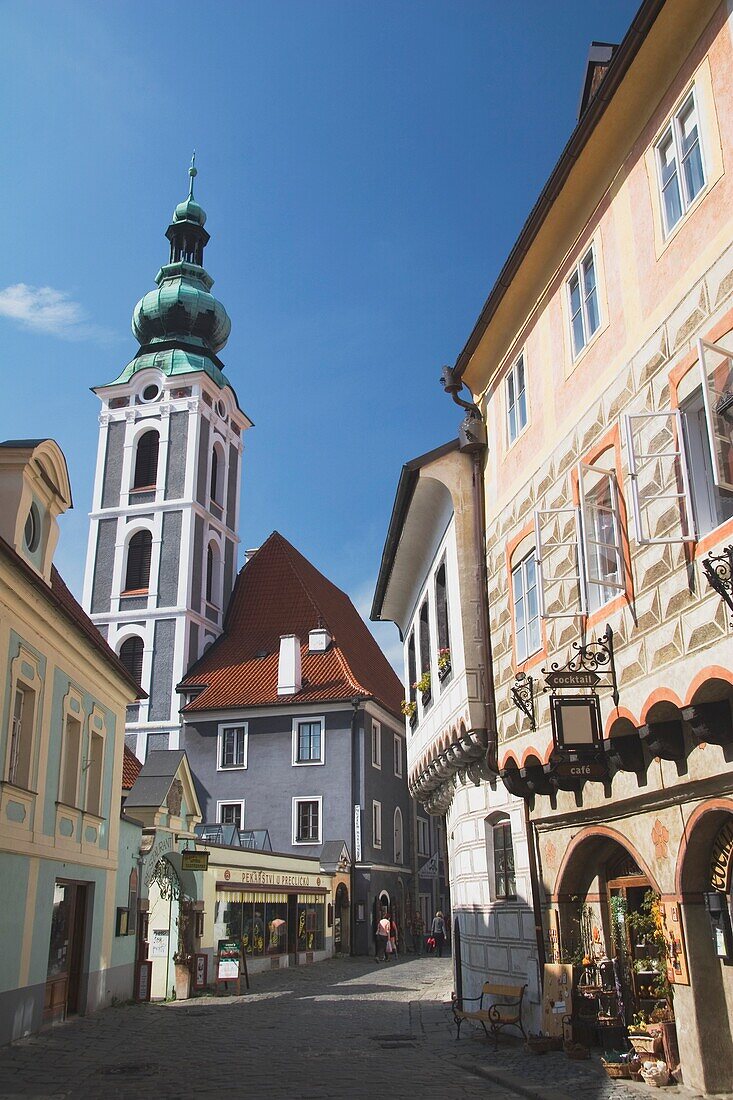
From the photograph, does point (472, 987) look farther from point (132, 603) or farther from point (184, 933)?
point (132, 603)

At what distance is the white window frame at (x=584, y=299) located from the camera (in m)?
11.4

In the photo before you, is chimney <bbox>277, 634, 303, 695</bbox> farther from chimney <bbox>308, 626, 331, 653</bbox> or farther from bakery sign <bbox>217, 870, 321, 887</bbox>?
bakery sign <bbox>217, 870, 321, 887</bbox>

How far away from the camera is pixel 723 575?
780 centimetres

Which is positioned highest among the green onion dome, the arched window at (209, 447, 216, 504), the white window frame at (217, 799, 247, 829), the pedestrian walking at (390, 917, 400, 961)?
the green onion dome

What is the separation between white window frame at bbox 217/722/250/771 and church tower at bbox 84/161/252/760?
2061mm

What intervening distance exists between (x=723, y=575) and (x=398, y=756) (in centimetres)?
3876

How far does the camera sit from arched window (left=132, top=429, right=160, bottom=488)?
48594 millimetres

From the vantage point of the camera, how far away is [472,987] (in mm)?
16016

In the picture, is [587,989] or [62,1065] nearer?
[587,989]

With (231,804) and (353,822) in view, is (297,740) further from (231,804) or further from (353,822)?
(353,822)

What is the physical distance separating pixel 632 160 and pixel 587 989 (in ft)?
29.9

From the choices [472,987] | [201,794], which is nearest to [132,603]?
[201,794]

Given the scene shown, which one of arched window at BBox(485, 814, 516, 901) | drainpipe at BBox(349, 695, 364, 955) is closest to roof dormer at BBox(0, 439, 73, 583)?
arched window at BBox(485, 814, 516, 901)

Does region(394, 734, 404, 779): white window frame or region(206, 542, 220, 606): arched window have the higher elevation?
region(206, 542, 220, 606): arched window
